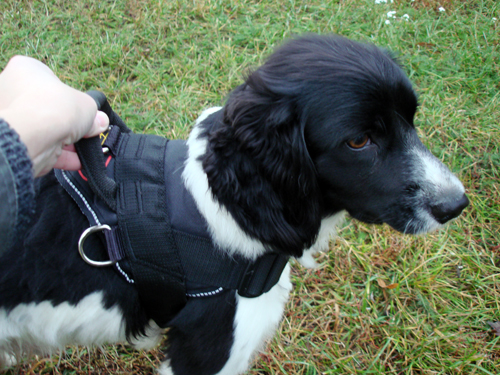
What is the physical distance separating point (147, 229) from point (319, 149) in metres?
0.77

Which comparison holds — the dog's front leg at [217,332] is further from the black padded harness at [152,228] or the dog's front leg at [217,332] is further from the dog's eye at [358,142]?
the dog's eye at [358,142]

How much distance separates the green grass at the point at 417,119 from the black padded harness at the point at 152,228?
1.00 metres

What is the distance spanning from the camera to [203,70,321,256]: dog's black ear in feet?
5.17

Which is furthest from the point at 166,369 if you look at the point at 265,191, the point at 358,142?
the point at 358,142

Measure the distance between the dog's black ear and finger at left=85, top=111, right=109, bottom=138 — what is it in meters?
0.44

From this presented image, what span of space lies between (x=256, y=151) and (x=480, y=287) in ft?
6.65

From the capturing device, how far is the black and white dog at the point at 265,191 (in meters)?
1.56

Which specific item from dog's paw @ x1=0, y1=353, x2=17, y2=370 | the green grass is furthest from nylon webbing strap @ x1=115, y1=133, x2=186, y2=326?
dog's paw @ x1=0, y1=353, x2=17, y2=370

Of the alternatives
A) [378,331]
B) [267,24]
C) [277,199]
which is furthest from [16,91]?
[267,24]

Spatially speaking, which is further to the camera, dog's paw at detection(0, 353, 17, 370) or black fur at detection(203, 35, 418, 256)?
dog's paw at detection(0, 353, 17, 370)

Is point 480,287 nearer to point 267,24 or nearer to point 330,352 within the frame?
point 330,352

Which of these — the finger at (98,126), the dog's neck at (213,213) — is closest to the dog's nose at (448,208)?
the dog's neck at (213,213)

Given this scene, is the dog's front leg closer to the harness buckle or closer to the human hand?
the harness buckle

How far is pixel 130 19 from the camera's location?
4.18 metres
